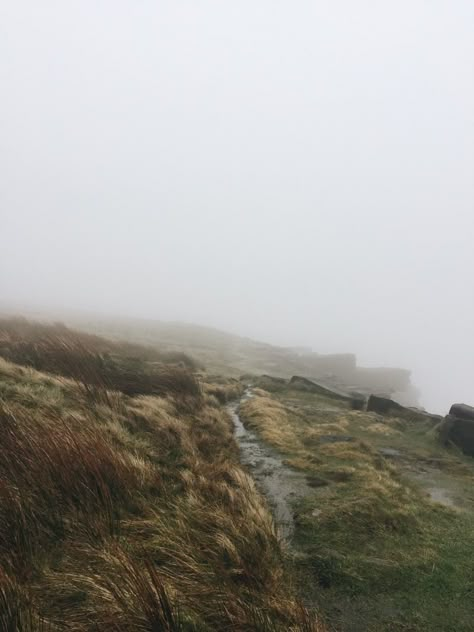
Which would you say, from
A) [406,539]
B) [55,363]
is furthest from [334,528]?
[55,363]

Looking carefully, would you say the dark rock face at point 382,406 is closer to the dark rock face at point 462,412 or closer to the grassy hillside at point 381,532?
the dark rock face at point 462,412

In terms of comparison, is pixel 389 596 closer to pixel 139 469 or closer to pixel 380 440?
pixel 139 469

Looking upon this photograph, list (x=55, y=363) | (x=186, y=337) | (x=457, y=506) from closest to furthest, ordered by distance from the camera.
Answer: (x=457, y=506) → (x=55, y=363) → (x=186, y=337)

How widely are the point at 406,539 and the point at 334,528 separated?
117 centimetres

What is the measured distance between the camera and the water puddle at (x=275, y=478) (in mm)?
6661

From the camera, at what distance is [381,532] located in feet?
20.5

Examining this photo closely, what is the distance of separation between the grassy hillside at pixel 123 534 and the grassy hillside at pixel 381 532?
84 centimetres

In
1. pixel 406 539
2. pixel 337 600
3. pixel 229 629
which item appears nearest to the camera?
pixel 229 629

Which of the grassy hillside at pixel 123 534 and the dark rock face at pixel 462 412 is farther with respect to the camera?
the dark rock face at pixel 462 412

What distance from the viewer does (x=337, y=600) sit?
4.58 meters

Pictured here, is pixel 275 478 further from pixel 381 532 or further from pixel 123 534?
pixel 123 534

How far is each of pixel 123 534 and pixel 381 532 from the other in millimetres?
4290

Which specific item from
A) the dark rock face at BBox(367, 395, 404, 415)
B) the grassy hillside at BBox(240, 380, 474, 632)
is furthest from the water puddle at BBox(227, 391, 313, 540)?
the dark rock face at BBox(367, 395, 404, 415)

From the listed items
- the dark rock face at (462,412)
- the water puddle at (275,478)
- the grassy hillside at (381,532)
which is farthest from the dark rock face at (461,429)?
the water puddle at (275,478)
